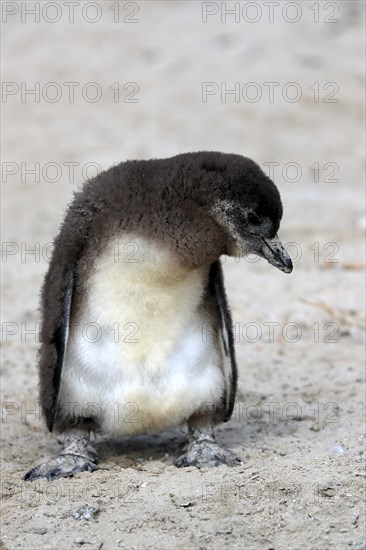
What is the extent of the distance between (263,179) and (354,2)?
33.0ft

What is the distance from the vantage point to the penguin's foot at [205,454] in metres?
5.48

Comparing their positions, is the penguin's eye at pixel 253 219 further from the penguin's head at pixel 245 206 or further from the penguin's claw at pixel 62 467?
the penguin's claw at pixel 62 467

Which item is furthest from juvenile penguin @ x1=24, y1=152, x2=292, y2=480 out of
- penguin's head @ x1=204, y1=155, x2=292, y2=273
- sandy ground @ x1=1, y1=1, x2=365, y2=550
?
sandy ground @ x1=1, y1=1, x2=365, y2=550

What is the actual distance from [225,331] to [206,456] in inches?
24.9

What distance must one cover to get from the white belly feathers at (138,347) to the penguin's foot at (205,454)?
137 mm

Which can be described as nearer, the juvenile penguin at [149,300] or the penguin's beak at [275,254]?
the juvenile penguin at [149,300]

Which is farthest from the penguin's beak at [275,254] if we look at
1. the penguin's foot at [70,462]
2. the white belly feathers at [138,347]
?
the penguin's foot at [70,462]

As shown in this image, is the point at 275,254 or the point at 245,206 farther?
the point at 275,254

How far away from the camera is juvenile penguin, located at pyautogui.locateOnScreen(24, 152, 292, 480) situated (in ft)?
17.0

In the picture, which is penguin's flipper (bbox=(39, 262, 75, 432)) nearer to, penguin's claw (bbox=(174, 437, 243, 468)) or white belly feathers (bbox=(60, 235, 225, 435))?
white belly feathers (bbox=(60, 235, 225, 435))

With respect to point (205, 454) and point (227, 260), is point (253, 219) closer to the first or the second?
point (205, 454)

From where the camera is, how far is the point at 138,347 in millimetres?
5418

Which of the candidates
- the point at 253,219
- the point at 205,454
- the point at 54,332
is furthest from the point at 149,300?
the point at 205,454

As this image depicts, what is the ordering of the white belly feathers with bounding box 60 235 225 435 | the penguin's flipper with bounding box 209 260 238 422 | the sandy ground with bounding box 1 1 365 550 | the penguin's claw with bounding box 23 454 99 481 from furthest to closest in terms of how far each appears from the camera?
the penguin's flipper with bounding box 209 260 238 422, the penguin's claw with bounding box 23 454 99 481, the white belly feathers with bounding box 60 235 225 435, the sandy ground with bounding box 1 1 365 550
